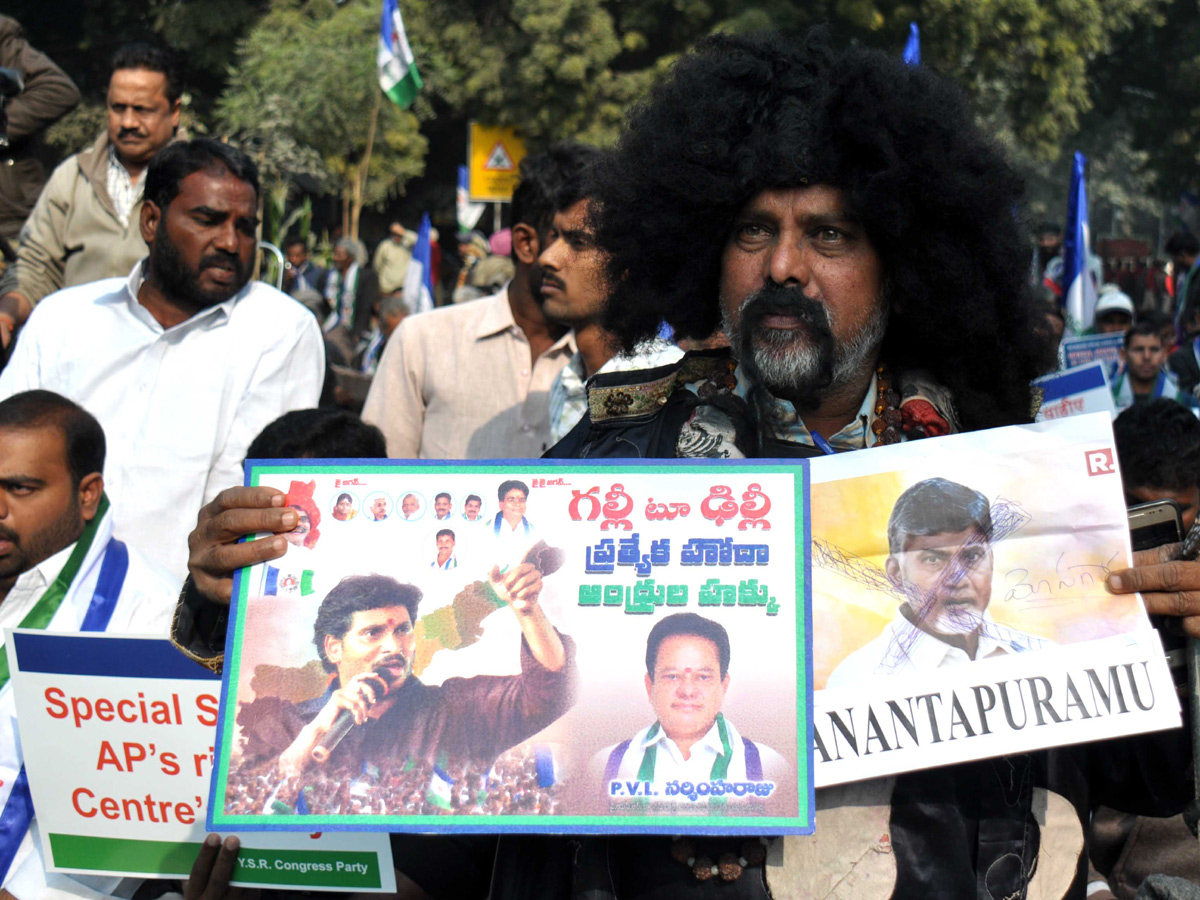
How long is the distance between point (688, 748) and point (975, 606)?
0.50m

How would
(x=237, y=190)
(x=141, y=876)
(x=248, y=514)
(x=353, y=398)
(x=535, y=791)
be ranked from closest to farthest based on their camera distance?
(x=535, y=791) → (x=248, y=514) → (x=141, y=876) → (x=237, y=190) → (x=353, y=398)

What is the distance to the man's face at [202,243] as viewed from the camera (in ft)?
14.1

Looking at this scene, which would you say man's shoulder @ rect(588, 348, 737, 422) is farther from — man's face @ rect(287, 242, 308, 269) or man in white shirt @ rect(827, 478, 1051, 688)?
man's face @ rect(287, 242, 308, 269)

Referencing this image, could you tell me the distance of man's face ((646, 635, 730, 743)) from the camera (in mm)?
1902

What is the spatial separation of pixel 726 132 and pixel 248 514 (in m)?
1.16

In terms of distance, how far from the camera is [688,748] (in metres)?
1.89

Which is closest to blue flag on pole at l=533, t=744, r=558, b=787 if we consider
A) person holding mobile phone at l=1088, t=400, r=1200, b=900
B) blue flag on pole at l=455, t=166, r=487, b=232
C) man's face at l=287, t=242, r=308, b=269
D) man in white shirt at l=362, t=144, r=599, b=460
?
person holding mobile phone at l=1088, t=400, r=1200, b=900

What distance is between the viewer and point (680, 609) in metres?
1.96

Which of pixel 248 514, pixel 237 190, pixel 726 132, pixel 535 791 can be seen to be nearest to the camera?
pixel 535 791

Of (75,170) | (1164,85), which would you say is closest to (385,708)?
(75,170)

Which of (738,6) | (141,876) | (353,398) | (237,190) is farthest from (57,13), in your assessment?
(141,876)

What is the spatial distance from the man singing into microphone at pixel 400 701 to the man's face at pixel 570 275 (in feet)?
7.40

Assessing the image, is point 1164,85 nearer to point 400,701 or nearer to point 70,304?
point 70,304

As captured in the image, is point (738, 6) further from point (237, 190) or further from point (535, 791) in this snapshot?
point (535, 791)
